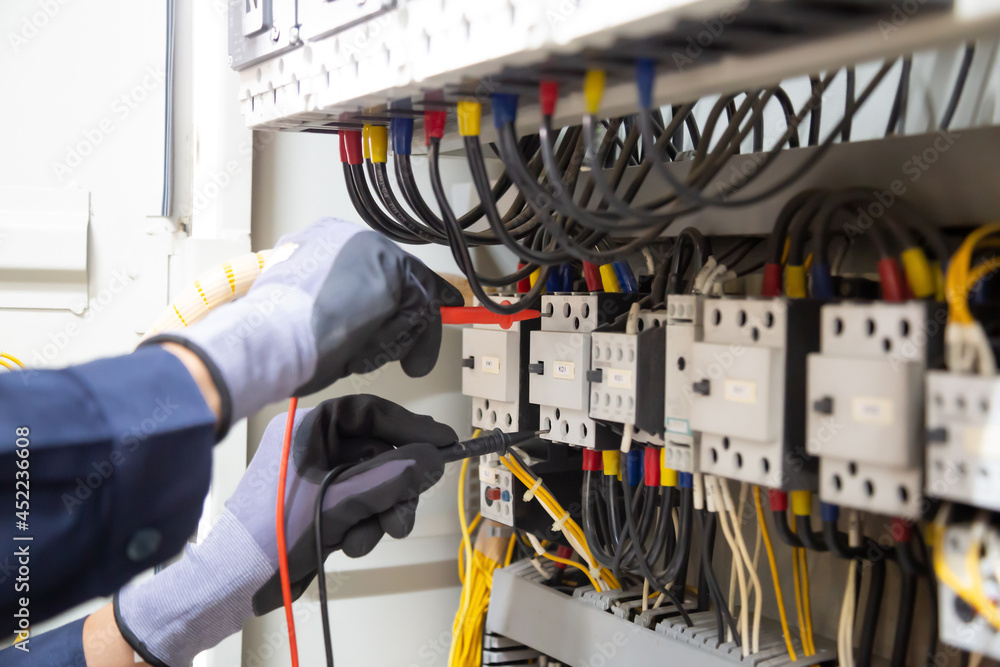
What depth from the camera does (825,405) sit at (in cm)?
66

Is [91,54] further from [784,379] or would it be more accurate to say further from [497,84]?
[784,379]

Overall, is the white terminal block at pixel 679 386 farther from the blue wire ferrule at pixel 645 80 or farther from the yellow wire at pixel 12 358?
the yellow wire at pixel 12 358

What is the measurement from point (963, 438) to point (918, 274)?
0.54 feet

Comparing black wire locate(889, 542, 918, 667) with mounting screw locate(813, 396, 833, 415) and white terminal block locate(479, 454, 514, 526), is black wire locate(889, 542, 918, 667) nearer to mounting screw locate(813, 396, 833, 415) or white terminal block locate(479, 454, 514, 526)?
mounting screw locate(813, 396, 833, 415)

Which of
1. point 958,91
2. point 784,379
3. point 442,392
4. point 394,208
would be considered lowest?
point 442,392

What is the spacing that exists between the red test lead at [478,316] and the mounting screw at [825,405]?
0.49 meters

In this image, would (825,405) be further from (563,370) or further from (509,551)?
(509,551)

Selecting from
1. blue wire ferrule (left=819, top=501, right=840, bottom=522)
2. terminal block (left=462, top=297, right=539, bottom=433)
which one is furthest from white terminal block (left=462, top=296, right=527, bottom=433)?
blue wire ferrule (left=819, top=501, right=840, bottom=522)

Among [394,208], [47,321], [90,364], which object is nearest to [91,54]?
[47,321]

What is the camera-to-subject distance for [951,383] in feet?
1.92

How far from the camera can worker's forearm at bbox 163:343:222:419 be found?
67 cm


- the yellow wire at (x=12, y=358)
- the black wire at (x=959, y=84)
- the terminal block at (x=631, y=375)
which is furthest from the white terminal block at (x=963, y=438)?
the yellow wire at (x=12, y=358)

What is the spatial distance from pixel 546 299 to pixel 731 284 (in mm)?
261

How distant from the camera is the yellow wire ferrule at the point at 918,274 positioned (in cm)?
67
